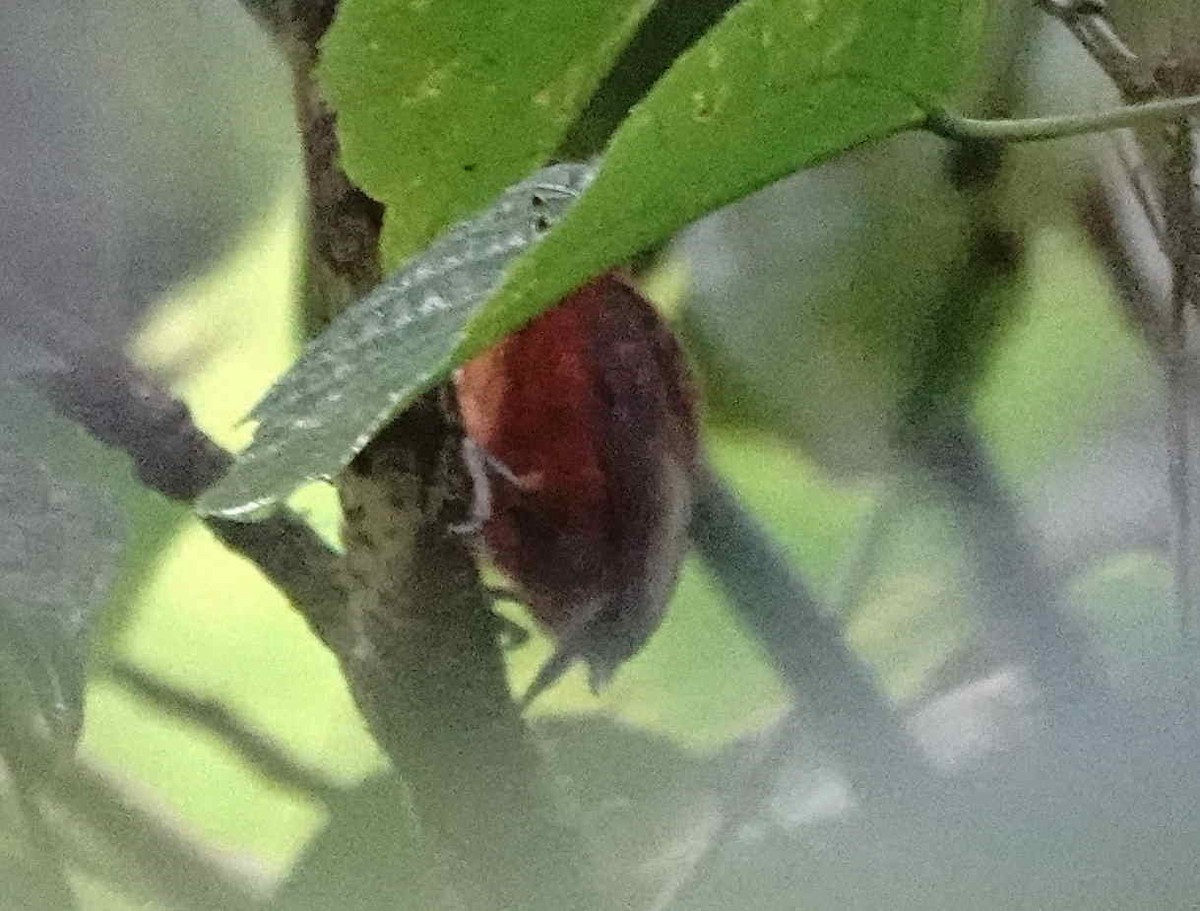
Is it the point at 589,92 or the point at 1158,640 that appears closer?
the point at 589,92

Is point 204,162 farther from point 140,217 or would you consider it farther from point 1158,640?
Answer: point 1158,640

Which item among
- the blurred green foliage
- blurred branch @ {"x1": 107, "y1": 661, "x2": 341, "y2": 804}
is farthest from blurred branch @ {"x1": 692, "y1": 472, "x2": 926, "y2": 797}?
blurred branch @ {"x1": 107, "y1": 661, "x2": 341, "y2": 804}

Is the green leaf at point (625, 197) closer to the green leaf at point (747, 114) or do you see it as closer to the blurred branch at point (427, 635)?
the green leaf at point (747, 114)

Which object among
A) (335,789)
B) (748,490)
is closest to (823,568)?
(748,490)

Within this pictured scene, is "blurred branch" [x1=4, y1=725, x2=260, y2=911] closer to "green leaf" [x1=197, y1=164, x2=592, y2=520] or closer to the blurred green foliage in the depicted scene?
the blurred green foliage

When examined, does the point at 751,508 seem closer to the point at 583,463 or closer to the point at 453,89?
the point at 583,463

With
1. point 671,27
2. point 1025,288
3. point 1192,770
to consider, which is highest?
point 671,27
